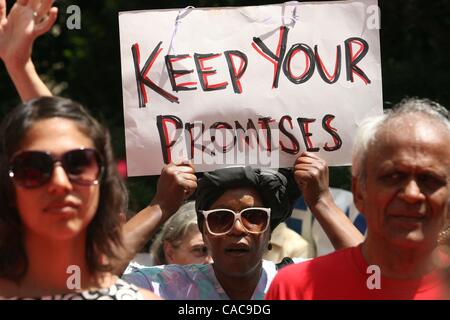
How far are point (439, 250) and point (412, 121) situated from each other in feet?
1.33

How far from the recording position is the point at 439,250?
3.23 meters

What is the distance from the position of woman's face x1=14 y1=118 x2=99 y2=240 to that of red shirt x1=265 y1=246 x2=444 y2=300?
1.86 feet

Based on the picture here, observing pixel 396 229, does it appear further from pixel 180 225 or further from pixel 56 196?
pixel 180 225

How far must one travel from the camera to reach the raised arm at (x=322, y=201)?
12.1 feet

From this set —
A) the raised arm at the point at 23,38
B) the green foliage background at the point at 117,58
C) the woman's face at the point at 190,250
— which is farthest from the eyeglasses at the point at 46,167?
the green foliage background at the point at 117,58

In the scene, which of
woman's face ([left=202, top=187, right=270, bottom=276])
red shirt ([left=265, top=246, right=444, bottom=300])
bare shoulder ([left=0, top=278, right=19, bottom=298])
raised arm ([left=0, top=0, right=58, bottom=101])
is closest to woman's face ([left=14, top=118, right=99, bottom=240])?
bare shoulder ([left=0, top=278, right=19, bottom=298])

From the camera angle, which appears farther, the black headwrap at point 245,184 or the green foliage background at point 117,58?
the green foliage background at point 117,58

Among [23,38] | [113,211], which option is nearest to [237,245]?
[113,211]

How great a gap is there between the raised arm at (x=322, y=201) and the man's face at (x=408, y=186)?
2.02 ft

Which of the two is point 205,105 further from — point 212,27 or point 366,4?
point 366,4

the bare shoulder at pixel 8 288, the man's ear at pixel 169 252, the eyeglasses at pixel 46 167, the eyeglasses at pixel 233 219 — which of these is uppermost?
the eyeglasses at pixel 46 167

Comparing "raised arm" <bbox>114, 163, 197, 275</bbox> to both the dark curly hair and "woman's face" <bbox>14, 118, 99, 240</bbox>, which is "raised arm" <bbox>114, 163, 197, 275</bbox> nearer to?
the dark curly hair

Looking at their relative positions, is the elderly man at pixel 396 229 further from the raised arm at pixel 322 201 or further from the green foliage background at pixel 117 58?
the green foliage background at pixel 117 58

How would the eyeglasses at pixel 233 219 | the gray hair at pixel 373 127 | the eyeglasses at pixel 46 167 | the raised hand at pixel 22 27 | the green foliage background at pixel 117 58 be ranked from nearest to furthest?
1. the eyeglasses at pixel 46 167
2. the gray hair at pixel 373 127
3. the raised hand at pixel 22 27
4. the eyeglasses at pixel 233 219
5. the green foliage background at pixel 117 58
